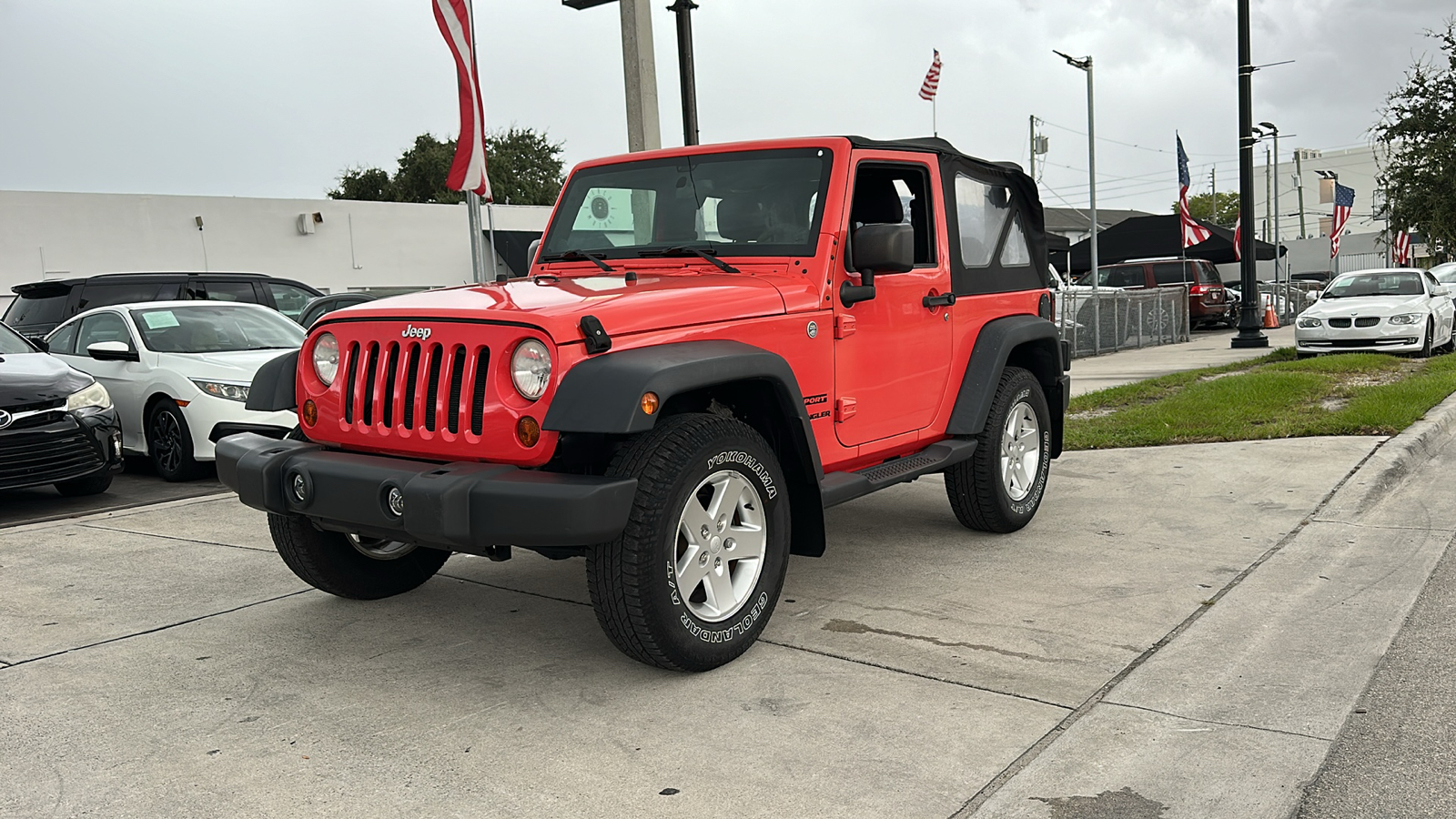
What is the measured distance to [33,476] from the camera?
738 cm

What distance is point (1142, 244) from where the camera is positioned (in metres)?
34.1

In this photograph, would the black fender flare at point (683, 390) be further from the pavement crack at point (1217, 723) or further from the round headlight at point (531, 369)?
the pavement crack at point (1217, 723)

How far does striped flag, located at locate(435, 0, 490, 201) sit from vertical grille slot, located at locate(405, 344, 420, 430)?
21.8ft

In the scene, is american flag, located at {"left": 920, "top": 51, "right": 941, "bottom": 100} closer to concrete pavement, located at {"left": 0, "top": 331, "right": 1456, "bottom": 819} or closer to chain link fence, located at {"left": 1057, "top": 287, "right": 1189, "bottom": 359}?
chain link fence, located at {"left": 1057, "top": 287, "right": 1189, "bottom": 359}

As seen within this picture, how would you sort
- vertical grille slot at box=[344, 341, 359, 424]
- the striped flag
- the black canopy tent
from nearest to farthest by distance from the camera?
vertical grille slot at box=[344, 341, 359, 424], the striped flag, the black canopy tent

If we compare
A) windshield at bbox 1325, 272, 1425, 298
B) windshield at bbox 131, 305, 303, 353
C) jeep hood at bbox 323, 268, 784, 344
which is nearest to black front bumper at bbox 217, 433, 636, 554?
jeep hood at bbox 323, 268, 784, 344

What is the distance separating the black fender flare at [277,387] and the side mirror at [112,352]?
16.3 feet

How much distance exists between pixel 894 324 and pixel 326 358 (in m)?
2.36

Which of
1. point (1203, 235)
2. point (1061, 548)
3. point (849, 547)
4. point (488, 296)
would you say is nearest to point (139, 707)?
point (488, 296)

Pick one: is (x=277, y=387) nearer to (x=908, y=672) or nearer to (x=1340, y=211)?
(x=908, y=672)

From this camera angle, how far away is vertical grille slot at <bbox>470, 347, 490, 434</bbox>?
390cm

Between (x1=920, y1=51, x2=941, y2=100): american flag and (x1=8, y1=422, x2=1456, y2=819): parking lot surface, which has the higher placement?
(x1=920, y1=51, x2=941, y2=100): american flag

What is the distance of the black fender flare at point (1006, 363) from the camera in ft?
18.7

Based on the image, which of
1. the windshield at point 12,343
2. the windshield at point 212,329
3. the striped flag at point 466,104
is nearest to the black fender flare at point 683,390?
the windshield at point 212,329
